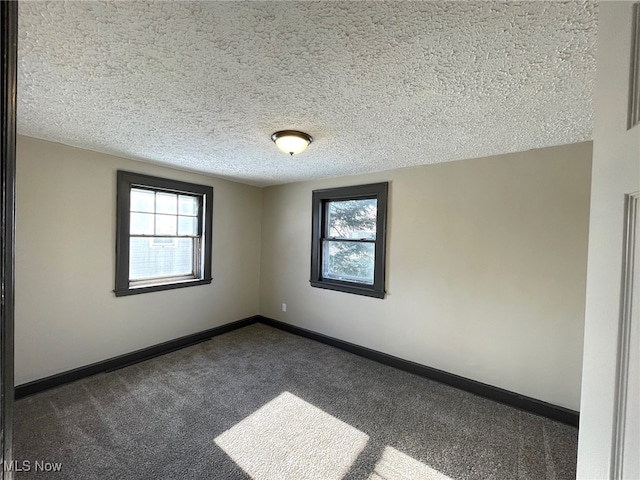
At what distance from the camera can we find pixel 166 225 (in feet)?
11.4

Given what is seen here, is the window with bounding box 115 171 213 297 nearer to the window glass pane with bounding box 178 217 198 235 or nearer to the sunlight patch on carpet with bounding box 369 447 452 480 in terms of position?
the window glass pane with bounding box 178 217 198 235

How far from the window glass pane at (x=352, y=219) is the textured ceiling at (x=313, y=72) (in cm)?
127

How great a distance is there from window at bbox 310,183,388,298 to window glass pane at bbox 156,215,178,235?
6.10 ft

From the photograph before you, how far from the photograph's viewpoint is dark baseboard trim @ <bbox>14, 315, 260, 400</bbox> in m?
2.41

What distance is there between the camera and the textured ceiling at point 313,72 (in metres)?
0.99

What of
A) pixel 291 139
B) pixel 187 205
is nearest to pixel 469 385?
pixel 291 139

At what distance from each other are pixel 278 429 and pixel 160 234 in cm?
264

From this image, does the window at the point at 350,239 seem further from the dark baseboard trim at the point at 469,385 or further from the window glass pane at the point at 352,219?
the dark baseboard trim at the point at 469,385

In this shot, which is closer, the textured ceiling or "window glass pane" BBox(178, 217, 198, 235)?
the textured ceiling

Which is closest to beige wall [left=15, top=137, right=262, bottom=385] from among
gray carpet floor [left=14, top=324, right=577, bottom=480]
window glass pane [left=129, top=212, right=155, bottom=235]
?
window glass pane [left=129, top=212, right=155, bottom=235]

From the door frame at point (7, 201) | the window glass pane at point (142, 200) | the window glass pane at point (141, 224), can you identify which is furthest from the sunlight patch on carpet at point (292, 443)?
the window glass pane at point (142, 200)

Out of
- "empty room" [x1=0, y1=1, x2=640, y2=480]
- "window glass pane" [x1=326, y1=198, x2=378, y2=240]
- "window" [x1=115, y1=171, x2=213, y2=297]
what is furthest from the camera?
"window glass pane" [x1=326, y1=198, x2=378, y2=240]

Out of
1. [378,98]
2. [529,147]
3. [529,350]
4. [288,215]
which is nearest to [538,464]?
[529,350]

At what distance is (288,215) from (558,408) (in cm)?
364
